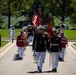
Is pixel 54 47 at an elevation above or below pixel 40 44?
below

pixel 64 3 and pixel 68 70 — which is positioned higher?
pixel 64 3

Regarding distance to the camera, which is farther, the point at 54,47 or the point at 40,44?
the point at 54,47

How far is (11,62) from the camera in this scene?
2142 cm

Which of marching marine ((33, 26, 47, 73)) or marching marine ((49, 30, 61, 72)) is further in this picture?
marching marine ((49, 30, 61, 72))

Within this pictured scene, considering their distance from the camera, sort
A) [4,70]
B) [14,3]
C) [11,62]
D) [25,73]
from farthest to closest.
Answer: [14,3] → [11,62] → [4,70] → [25,73]

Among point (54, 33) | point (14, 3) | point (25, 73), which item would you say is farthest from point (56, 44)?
point (14, 3)

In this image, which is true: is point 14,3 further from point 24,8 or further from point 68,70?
point 68,70

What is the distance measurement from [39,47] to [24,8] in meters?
72.3

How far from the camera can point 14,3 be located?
86.0m

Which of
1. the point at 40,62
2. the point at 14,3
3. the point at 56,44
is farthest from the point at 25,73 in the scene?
the point at 14,3

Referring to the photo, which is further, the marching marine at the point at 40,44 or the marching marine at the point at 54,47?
the marching marine at the point at 54,47

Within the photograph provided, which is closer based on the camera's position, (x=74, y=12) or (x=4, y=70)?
(x=4, y=70)

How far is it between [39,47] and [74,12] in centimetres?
6388

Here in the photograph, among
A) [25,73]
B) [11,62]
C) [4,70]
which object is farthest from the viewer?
[11,62]
